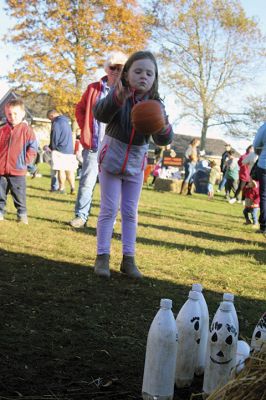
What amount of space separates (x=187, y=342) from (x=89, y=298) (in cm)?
154

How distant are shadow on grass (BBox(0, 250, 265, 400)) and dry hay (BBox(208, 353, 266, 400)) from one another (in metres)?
0.81

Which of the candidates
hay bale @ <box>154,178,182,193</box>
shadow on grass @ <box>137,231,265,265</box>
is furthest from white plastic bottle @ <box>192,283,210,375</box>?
hay bale @ <box>154,178,182,193</box>

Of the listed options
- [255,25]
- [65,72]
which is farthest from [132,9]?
[255,25]

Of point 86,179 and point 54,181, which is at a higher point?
point 86,179

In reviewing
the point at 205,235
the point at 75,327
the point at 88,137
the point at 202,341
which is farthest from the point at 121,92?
the point at 205,235

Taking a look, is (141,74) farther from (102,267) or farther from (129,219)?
(102,267)

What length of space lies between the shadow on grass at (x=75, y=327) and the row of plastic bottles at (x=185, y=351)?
0.13 metres

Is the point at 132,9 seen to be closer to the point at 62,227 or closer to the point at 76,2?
the point at 76,2

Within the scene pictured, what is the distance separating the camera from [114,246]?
262 inches

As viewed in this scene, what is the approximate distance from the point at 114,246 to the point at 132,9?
97.7 feet

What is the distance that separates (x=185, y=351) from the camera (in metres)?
2.65

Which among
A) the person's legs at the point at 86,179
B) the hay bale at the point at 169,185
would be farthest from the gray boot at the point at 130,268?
the hay bale at the point at 169,185

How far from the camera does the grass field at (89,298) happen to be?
8.64ft

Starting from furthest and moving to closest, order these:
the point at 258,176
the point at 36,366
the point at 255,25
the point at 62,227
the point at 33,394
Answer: the point at 255,25 → the point at 258,176 → the point at 62,227 → the point at 36,366 → the point at 33,394
